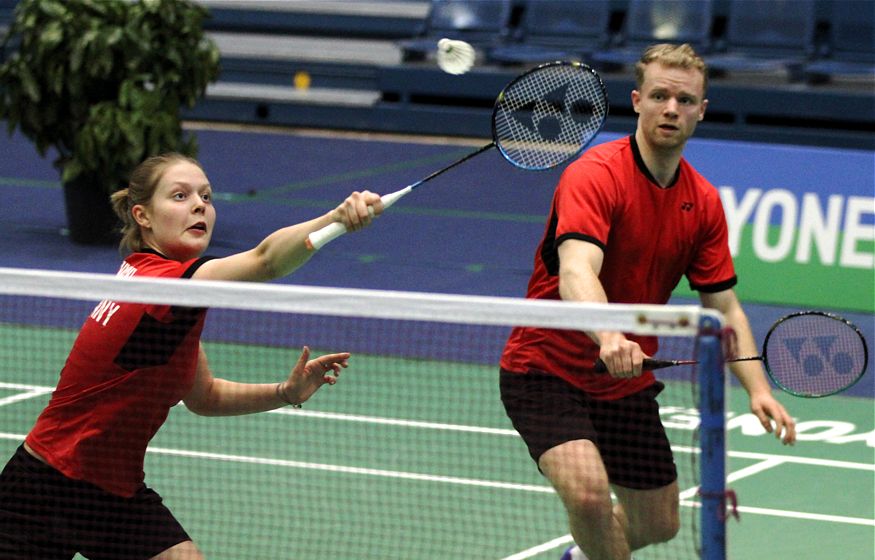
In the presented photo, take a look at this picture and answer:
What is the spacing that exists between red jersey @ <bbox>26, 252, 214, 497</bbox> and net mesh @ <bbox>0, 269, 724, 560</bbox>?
0.28ft

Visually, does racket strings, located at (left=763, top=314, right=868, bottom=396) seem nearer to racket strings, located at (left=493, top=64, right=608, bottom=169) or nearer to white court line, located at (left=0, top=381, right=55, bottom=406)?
racket strings, located at (left=493, top=64, right=608, bottom=169)

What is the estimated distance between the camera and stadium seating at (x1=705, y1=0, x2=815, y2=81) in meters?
17.3

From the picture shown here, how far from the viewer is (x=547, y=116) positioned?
553 centimetres

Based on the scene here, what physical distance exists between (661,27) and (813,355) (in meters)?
13.1

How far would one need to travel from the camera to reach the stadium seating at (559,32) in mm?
18094

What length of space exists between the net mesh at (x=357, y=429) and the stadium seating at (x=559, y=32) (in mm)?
7952

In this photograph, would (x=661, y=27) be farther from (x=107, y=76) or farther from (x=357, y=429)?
(x=357, y=429)

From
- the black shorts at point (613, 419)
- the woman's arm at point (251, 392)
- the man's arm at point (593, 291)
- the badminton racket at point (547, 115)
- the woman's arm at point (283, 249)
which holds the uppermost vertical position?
the badminton racket at point (547, 115)

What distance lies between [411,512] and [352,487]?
49 cm

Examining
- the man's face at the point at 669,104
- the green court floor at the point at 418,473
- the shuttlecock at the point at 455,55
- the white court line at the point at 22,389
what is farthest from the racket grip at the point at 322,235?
the white court line at the point at 22,389

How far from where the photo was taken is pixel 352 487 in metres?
7.26

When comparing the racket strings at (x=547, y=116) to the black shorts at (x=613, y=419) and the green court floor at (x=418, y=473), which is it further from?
the green court floor at (x=418, y=473)

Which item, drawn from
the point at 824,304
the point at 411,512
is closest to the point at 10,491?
the point at 411,512

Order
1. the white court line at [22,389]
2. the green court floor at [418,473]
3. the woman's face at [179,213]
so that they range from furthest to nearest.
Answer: the white court line at [22,389], the green court floor at [418,473], the woman's face at [179,213]
